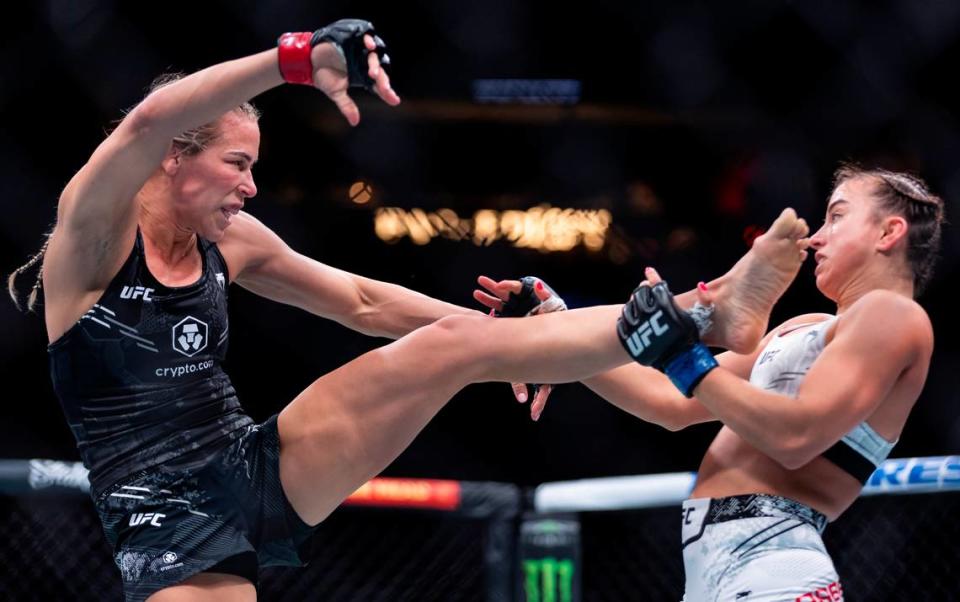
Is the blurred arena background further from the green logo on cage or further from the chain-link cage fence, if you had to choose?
the green logo on cage

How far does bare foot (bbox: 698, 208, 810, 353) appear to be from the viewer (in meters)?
1.68

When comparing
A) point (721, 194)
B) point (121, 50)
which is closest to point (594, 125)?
point (721, 194)

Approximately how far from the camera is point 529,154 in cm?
408

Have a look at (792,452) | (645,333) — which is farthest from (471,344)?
(792,452)

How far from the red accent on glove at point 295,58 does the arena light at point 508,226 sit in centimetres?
222

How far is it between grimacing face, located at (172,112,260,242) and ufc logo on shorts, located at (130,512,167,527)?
0.46 metres

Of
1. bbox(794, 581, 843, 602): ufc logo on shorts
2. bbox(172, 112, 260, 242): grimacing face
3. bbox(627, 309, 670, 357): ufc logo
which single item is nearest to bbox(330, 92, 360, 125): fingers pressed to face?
bbox(172, 112, 260, 242): grimacing face

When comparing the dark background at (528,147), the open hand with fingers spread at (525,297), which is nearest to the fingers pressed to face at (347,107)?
the open hand with fingers spread at (525,297)

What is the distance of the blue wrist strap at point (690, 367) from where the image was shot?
1554 millimetres

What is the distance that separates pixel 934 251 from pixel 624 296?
7.08 ft

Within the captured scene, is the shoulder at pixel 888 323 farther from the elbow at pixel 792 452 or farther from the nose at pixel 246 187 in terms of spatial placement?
the nose at pixel 246 187

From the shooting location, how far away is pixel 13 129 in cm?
343

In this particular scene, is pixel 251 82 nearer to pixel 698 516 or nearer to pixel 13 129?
pixel 698 516

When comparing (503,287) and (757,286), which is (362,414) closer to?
(503,287)
